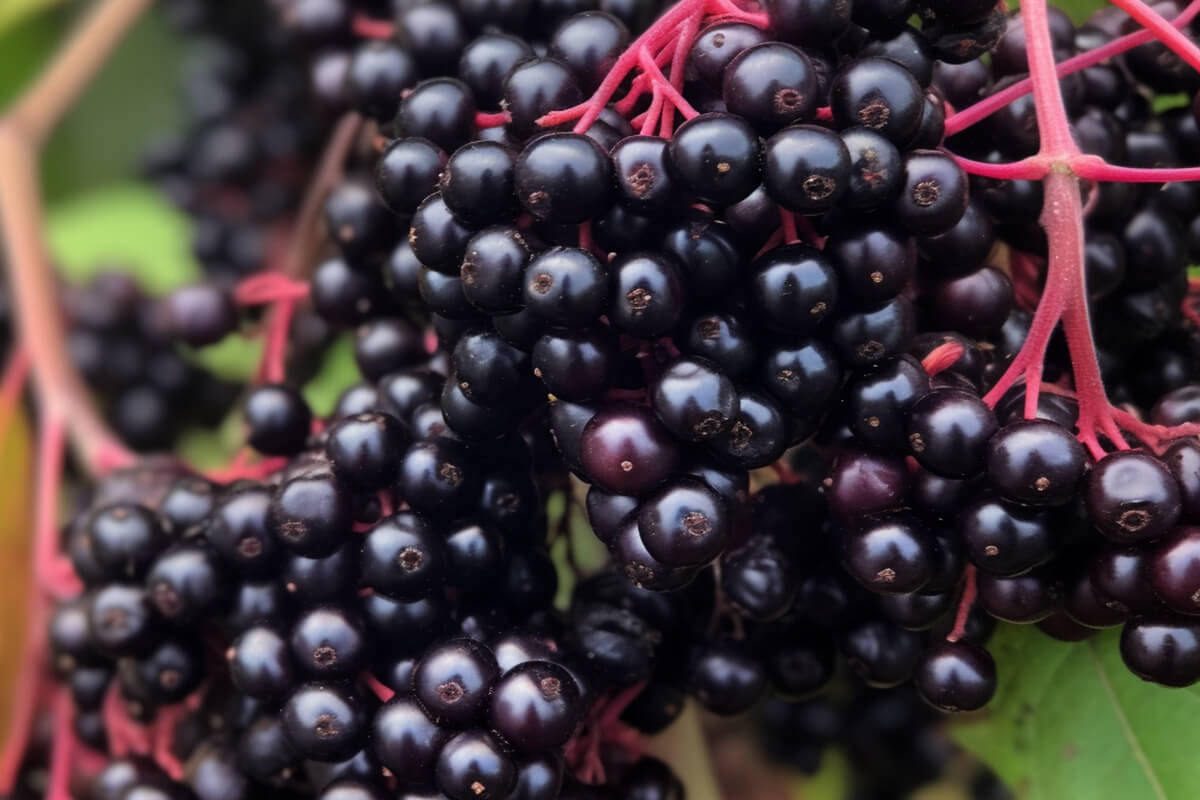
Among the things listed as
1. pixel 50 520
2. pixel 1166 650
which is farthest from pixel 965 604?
pixel 50 520

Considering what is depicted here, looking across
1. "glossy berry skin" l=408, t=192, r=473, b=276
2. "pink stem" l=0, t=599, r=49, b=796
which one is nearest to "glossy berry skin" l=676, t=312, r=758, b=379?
"glossy berry skin" l=408, t=192, r=473, b=276

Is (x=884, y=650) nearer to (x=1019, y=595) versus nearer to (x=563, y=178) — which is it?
(x=1019, y=595)

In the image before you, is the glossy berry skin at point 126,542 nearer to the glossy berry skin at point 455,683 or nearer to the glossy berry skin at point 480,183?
the glossy berry skin at point 455,683

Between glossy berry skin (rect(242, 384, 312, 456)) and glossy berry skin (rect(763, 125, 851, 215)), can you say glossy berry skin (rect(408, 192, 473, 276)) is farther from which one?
glossy berry skin (rect(242, 384, 312, 456))

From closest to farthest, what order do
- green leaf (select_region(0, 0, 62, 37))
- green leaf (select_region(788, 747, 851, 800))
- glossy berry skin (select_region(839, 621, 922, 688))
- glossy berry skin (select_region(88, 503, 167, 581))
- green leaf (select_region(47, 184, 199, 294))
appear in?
glossy berry skin (select_region(839, 621, 922, 688)) < glossy berry skin (select_region(88, 503, 167, 581)) < green leaf (select_region(788, 747, 851, 800)) < green leaf (select_region(0, 0, 62, 37)) < green leaf (select_region(47, 184, 199, 294))

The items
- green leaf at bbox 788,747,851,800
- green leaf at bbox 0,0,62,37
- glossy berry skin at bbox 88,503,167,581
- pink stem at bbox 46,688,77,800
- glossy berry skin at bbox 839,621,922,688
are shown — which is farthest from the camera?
green leaf at bbox 0,0,62,37

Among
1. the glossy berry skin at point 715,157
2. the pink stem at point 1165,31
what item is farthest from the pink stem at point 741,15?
the pink stem at point 1165,31
